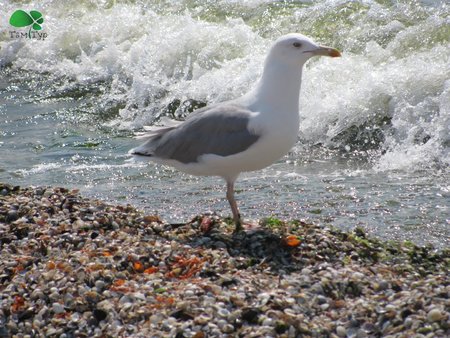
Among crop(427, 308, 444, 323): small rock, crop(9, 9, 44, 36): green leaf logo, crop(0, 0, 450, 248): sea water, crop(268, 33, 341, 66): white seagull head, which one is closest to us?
crop(427, 308, 444, 323): small rock

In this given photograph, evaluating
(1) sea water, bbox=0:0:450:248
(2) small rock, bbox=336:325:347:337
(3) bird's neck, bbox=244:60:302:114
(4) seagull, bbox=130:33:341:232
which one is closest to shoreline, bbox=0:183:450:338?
(2) small rock, bbox=336:325:347:337

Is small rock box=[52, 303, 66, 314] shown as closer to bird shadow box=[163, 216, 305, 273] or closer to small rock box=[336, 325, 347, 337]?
bird shadow box=[163, 216, 305, 273]

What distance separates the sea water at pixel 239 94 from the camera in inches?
332

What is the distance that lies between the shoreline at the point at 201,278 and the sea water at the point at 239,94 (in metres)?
1.18

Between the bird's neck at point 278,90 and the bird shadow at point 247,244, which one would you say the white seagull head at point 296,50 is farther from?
the bird shadow at point 247,244

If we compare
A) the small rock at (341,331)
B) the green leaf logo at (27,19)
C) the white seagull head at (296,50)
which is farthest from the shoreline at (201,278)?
the green leaf logo at (27,19)

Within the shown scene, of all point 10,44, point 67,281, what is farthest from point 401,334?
point 10,44

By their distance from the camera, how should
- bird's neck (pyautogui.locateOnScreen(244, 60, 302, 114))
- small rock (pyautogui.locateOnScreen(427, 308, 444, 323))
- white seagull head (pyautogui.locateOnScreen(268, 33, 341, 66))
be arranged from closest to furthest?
1. small rock (pyautogui.locateOnScreen(427, 308, 444, 323))
2. bird's neck (pyautogui.locateOnScreen(244, 60, 302, 114))
3. white seagull head (pyautogui.locateOnScreen(268, 33, 341, 66))

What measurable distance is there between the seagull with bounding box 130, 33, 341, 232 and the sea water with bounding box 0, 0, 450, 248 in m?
1.17

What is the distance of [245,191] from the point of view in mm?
8719

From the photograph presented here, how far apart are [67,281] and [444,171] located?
5084 mm

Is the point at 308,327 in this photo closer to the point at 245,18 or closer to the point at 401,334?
the point at 401,334

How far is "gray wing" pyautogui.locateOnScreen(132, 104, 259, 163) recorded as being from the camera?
662 centimetres

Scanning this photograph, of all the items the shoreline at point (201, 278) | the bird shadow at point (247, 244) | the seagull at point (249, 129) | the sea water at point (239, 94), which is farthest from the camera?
the sea water at point (239, 94)
